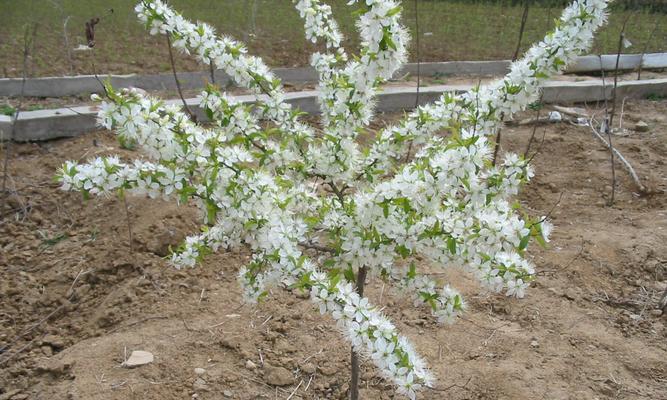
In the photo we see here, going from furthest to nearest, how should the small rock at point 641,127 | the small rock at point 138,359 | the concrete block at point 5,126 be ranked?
the small rock at point 641,127 → the concrete block at point 5,126 → the small rock at point 138,359

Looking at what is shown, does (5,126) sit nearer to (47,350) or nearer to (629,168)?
(47,350)

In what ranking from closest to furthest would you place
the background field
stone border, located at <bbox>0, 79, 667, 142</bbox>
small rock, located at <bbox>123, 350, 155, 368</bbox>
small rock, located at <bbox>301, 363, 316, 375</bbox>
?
1. small rock, located at <bbox>123, 350, 155, 368</bbox>
2. small rock, located at <bbox>301, 363, 316, 375</bbox>
3. stone border, located at <bbox>0, 79, 667, 142</bbox>
4. the background field

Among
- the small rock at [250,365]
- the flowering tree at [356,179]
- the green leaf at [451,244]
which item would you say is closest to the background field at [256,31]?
the small rock at [250,365]

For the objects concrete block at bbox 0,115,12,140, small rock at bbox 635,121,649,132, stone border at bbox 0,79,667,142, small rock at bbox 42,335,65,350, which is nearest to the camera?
small rock at bbox 42,335,65,350

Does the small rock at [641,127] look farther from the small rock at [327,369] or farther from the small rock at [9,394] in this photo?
the small rock at [9,394]

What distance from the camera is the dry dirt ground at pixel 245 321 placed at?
3.30 meters

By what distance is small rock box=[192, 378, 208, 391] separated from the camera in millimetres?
3214

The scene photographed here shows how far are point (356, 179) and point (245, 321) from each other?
4.44 feet

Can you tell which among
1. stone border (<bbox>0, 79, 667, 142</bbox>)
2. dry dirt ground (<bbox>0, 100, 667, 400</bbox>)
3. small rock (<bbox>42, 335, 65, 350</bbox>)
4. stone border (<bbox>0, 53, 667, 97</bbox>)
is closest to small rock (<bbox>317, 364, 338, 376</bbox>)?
dry dirt ground (<bbox>0, 100, 667, 400</bbox>)

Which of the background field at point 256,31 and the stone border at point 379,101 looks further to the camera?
the background field at point 256,31

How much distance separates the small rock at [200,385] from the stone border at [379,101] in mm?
2405

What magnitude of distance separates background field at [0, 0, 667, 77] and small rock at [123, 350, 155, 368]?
447 centimetres

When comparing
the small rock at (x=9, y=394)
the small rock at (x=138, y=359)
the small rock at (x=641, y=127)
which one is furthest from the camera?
the small rock at (x=641, y=127)

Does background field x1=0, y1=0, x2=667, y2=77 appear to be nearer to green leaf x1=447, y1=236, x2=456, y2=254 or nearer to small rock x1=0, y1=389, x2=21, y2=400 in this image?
small rock x1=0, y1=389, x2=21, y2=400
